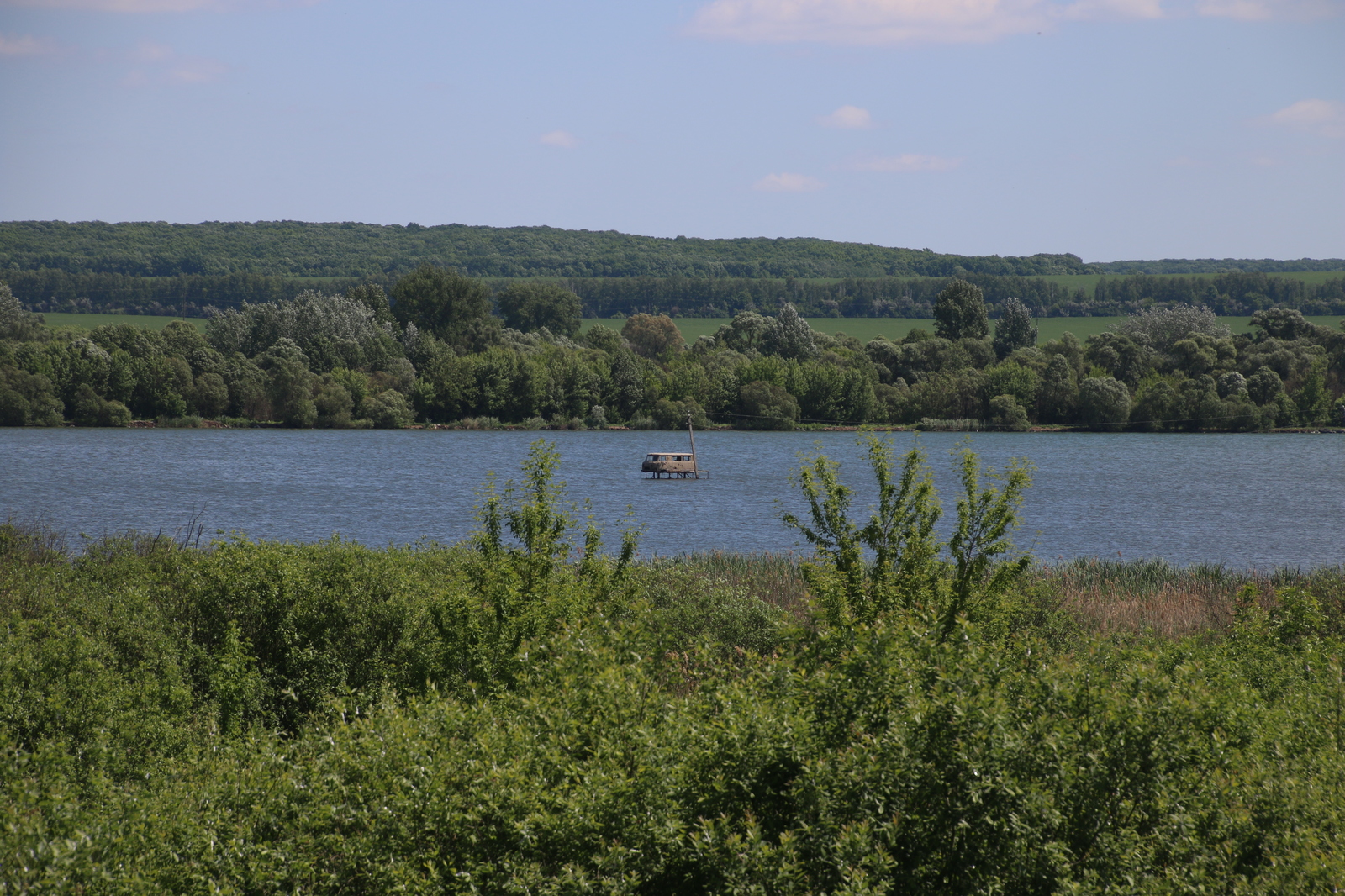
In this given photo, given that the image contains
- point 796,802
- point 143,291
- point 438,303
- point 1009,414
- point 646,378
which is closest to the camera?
point 796,802

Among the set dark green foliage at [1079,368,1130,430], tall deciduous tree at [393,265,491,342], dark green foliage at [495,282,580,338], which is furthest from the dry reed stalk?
dark green foliage at [495,282,580,338]

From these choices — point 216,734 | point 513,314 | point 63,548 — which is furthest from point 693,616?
point 513,314

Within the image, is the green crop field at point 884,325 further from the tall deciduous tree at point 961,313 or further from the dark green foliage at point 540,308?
the tall deciduous tree at point 961,313

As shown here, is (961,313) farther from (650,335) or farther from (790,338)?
(650,335)

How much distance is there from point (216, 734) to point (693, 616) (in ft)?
29.2

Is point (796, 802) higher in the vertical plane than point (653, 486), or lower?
higher

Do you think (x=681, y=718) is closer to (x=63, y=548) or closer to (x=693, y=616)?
(x=693, y=616)

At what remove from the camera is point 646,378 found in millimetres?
122688

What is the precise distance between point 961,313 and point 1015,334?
Result: 7219 millimetres

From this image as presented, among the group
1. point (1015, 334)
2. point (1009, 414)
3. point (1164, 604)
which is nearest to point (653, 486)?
point (1164, 604)

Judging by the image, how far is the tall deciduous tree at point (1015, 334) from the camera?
141250 millimetres

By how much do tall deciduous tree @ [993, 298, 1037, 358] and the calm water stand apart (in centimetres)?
→ 2885

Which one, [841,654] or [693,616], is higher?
[841,654]

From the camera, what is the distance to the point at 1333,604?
68.4 feet
